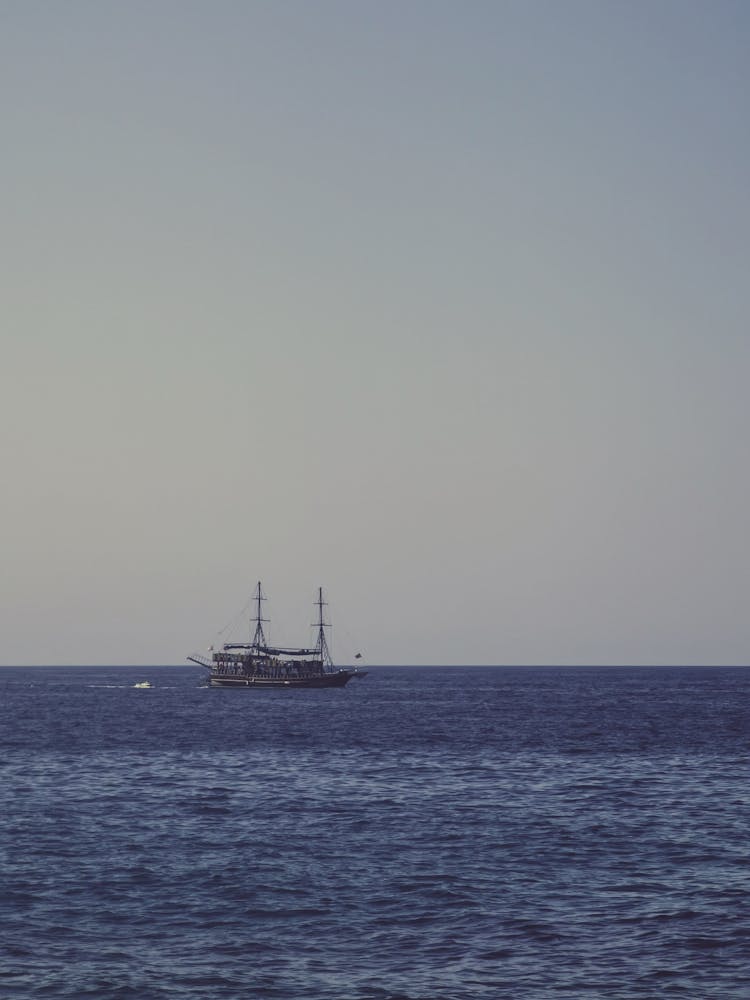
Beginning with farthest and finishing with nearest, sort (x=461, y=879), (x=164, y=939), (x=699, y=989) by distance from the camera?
(x=461, y=879), (x=164, y=939), (x=699, y=989)

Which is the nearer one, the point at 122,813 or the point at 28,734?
the point at 122,813

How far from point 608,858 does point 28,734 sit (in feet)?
210

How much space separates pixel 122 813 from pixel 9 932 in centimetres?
1851

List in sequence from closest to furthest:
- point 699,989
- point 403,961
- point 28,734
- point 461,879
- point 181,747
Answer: point 699,989, point 403,961, point 461,879, point 181,747, point 28,734

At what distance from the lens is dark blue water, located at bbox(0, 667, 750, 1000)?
24969 mm

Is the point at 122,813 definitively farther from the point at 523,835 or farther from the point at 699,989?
the point at 699,989

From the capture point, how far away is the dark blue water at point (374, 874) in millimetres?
24969

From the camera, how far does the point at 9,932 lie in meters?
28.1

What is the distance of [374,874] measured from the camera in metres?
35.2

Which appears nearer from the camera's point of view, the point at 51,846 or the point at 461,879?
the point at 461,879

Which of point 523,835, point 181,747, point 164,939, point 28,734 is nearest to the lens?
point 164,939

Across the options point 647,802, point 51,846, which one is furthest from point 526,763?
point 51,846

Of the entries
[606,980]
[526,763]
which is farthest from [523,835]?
[526,763]

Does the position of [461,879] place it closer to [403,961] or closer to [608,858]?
[608,858]
